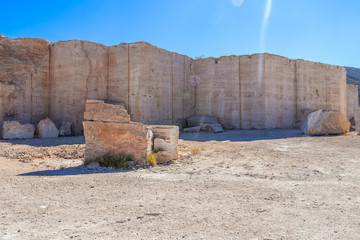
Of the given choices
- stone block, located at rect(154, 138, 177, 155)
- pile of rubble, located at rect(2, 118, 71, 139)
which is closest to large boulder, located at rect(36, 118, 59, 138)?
pile of rubble, located at rect(2, 118, 71, 139)

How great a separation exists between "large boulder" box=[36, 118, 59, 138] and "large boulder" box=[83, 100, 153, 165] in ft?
25.7

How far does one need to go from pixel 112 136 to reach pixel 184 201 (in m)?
3.30

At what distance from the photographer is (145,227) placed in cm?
256

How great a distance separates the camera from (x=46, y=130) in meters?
12.8

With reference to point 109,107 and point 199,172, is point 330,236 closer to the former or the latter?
point 199,172

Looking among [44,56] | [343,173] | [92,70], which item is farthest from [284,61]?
[44,56]

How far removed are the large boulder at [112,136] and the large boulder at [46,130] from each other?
7843 mm

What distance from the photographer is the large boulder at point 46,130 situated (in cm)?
1272

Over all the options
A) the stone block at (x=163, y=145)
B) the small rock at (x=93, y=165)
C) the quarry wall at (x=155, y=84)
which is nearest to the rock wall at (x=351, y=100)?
the quarry wall at (x=155, y=84)

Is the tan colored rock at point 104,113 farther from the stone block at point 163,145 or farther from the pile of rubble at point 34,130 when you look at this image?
the pile of rubble at point 34,130

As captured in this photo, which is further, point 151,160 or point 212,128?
point 212,128

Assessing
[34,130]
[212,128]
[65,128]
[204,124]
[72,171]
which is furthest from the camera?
[204,124]

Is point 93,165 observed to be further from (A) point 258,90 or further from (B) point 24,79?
(A) point 258,90

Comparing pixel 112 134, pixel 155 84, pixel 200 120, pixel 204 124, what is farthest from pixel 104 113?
pixel 200 120
